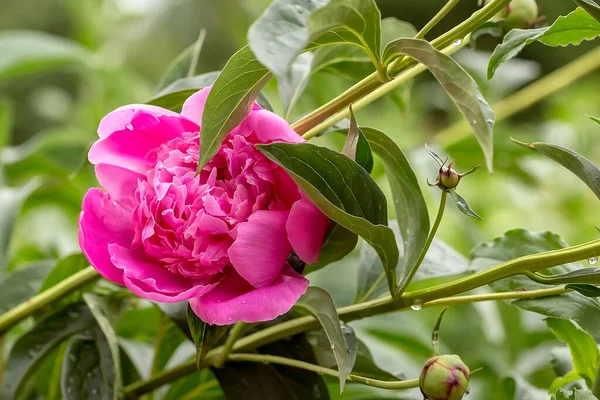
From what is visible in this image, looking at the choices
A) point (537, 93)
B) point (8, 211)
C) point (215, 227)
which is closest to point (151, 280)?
point (215, 227)

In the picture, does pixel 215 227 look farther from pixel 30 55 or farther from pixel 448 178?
pixel 30 55

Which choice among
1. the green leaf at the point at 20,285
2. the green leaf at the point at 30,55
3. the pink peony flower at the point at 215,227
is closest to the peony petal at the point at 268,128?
the pink peony flower at the point at 215,227

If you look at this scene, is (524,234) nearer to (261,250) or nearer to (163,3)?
(261,250)

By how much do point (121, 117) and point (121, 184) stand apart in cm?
3

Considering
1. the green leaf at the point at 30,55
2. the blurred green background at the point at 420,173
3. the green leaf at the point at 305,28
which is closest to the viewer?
the green leaf at the point at 305,28

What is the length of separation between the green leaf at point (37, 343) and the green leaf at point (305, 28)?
0.19 metres

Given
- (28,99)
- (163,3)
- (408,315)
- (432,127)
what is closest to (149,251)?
(408,315)

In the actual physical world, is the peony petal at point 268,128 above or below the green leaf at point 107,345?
above

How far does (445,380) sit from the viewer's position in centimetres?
25

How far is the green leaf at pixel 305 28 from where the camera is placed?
0.21 m

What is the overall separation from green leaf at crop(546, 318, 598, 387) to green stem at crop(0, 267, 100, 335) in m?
0.22

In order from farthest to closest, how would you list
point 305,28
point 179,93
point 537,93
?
1. point 537,93
2. point 179,93
3. point 305,28

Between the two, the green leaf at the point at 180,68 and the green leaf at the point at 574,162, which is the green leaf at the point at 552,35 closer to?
the green leaf at the point at 574,162

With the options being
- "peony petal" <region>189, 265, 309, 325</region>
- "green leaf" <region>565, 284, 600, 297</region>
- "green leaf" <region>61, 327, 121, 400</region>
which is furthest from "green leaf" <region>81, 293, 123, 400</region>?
"green leaf" <region>565, 284, 600, 297</region>
